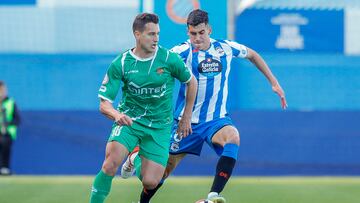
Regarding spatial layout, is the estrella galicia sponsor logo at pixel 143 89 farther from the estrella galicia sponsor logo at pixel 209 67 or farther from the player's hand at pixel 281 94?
the player's hand at pixel 281 94

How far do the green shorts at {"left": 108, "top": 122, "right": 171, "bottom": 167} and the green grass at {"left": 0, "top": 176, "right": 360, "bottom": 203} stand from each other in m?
2.06

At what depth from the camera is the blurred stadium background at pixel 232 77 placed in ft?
56.2

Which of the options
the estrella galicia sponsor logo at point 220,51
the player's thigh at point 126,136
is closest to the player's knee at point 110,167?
the player's thigh at point 126,136

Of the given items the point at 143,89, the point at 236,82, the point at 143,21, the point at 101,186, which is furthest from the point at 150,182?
the point at 236,82

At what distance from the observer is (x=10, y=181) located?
14406 millimetres

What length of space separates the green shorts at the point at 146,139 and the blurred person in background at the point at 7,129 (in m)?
8.52

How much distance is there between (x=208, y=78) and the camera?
373 inches

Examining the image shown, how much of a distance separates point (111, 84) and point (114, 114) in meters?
0.40

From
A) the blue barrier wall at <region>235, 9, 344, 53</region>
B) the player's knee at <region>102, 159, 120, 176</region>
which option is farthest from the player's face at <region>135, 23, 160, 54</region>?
the blue barrier wall at <region>235, 9, 344, 53</region>

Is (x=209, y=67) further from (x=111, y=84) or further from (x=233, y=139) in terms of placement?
(x=111, y=84)

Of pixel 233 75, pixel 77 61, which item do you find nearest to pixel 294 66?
pixel 233 75

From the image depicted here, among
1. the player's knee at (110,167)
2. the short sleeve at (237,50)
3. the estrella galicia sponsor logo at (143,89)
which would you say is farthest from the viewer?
the short sleeve at (237,50)

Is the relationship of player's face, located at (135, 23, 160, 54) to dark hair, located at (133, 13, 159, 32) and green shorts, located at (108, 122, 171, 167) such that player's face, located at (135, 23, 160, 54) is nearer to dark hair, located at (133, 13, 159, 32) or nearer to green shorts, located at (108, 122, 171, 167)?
dark hair, located at (133, 13, 159, 32)

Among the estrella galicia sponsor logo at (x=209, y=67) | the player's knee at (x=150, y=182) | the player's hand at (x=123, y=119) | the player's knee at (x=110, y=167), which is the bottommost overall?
the player's knee at (x=150, y=182)
